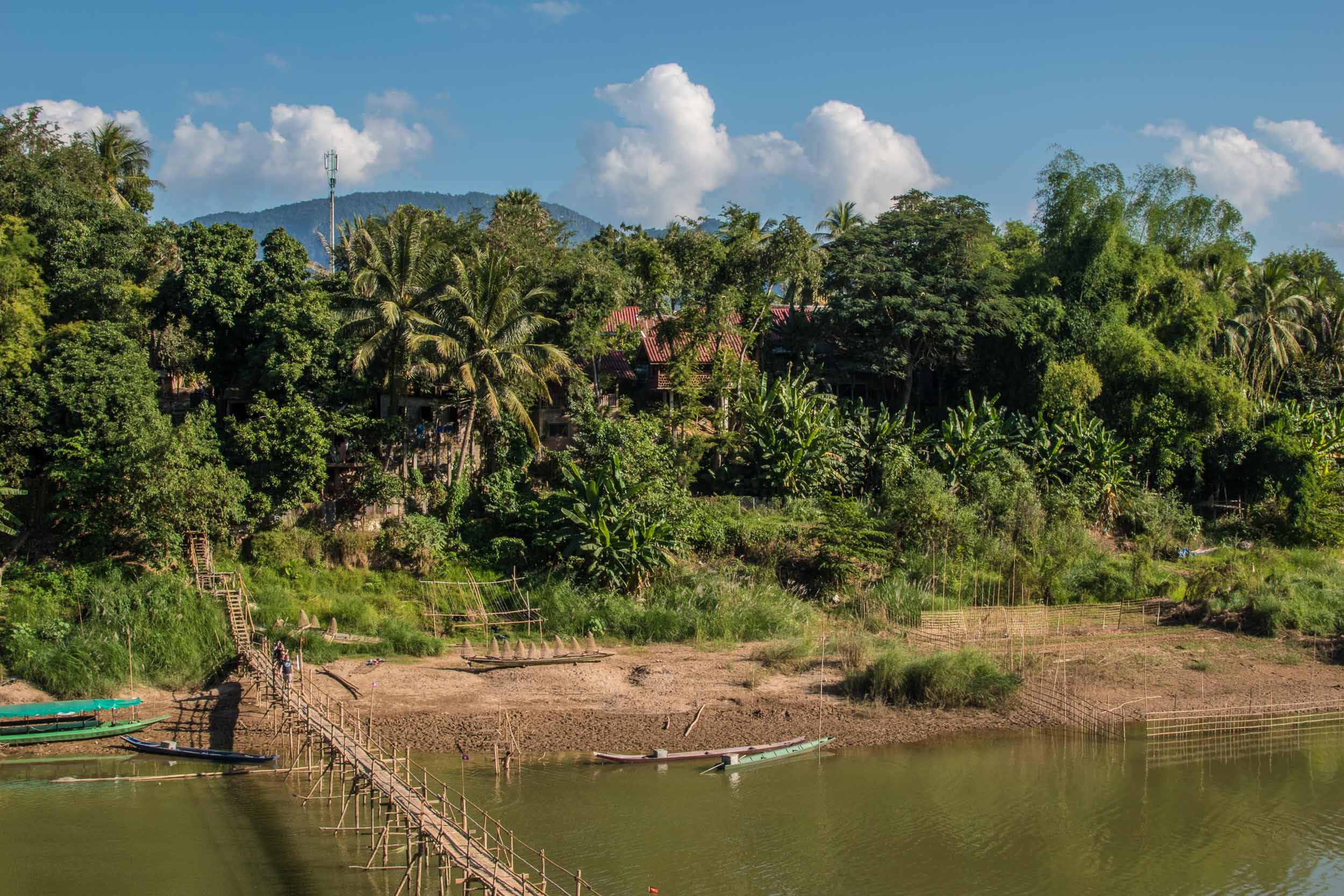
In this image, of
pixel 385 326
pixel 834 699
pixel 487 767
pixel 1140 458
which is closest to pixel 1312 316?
pixel 1140 458

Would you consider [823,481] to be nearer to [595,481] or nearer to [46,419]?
[595,481]

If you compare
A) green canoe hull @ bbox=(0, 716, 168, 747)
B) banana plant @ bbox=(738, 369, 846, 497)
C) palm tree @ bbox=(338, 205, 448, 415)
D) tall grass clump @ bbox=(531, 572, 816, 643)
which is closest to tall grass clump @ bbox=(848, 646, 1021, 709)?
tall grass clump @ bbox=(531, 572, 816, 643)

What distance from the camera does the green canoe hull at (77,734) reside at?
857 inches

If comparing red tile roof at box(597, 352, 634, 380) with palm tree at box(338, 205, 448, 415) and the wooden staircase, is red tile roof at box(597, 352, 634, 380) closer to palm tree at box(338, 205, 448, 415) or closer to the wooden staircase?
palm tree at box(338, 205, 448, 415)

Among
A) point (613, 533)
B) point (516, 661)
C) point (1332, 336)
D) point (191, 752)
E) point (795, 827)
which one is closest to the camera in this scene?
point (795, 827)

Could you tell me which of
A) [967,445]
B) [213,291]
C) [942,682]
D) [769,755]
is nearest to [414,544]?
[213,291]

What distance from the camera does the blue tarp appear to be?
21.9 m

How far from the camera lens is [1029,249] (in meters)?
48.8

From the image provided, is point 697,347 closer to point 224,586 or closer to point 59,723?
point 224,586

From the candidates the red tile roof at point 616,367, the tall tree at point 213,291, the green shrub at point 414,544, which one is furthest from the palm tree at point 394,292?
the red tile roof at point 616,367

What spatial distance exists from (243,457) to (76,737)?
366 inches

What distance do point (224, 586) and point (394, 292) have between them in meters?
9.43

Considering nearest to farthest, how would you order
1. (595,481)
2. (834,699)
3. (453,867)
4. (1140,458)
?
(453,867)
(834,699)
(595,481)
(1140,458)

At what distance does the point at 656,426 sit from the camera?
33.5m
